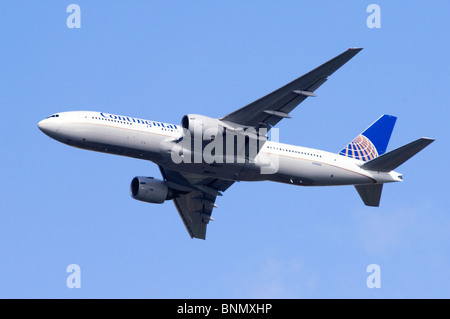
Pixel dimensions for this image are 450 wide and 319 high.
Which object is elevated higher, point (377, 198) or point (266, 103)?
point (266, 103)

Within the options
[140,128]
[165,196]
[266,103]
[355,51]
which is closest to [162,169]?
[165,196]

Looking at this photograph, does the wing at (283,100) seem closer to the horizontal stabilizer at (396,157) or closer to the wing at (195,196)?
the horizontal stabilizer at (396,157)

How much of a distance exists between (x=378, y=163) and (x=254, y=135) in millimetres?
9290

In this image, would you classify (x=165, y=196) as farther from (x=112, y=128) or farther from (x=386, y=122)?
(x=386, y=122)

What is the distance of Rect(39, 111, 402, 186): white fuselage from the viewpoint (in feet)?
168

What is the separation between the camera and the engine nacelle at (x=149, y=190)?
58062mm

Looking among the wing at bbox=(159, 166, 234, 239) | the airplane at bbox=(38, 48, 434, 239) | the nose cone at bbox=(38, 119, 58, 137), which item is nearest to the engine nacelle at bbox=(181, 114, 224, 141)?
the airplane at bbox=(38, 48, 434, 239)

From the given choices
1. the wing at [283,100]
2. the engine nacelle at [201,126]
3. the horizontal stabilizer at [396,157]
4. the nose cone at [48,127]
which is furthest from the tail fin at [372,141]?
the nose cone at [48,127]

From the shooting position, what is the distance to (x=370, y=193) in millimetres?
57562

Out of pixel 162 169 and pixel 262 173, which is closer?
pixel 262 173

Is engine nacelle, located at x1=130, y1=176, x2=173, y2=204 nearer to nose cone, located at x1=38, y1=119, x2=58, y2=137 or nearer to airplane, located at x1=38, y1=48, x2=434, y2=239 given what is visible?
airplane, located at x1=38, y1=48, x2=434, y2=239

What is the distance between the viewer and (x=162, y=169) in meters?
59.2

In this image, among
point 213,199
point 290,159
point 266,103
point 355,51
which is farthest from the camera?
point 213,199

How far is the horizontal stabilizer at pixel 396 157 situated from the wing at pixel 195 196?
10835 millimetres
